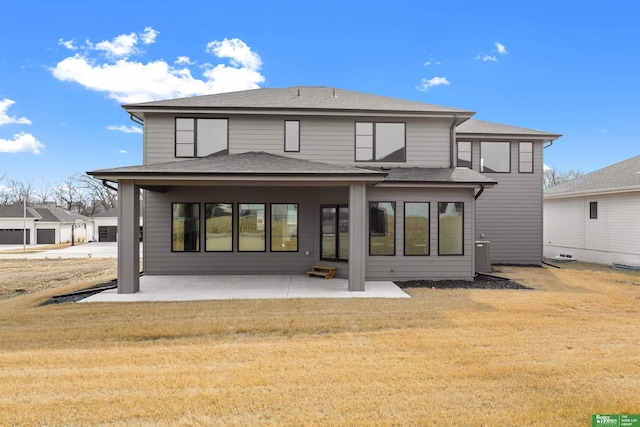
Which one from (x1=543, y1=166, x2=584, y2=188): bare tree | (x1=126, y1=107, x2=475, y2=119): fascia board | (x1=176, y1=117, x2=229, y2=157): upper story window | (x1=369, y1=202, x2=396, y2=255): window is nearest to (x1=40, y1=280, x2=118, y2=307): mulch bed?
(x1=176, y1=117, x2=229, y2=157): upper story window

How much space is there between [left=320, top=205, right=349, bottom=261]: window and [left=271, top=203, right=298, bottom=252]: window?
0.96m

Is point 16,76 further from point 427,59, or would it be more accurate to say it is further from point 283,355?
point 283,355

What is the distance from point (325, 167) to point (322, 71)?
18709 millimetres

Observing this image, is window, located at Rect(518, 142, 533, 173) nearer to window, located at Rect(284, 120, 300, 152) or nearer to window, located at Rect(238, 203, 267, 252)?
window, located at Rect(284, 120, 300, 152)

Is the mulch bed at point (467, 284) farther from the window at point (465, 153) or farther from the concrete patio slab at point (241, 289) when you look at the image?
the window at point (465, 153)

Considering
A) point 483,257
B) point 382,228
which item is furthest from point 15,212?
point 483,257

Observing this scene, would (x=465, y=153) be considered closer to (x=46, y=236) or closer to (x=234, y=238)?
(x=234, y=238)

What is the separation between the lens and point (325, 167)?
915 cm

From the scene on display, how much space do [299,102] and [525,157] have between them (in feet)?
33.1

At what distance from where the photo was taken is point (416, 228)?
33.7 feet

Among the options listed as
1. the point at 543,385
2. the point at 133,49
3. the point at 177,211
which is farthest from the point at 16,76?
the point at 543,385

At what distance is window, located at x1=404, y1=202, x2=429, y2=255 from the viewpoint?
10.3 metres

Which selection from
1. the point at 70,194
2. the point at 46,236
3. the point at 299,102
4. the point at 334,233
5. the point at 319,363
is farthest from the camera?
the point at 70,194

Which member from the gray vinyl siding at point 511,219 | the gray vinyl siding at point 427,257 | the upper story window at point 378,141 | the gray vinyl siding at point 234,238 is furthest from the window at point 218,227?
the gray vinyl siding at point 511,219
